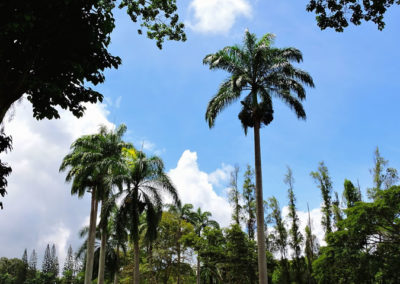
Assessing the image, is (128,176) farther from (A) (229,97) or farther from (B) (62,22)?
(B) (62,22)

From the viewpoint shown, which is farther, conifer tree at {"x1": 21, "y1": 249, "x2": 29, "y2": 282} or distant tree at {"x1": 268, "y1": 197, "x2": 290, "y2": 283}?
conifer tree at {"x1": 21, "y1": 249, "x2": 29, "y2": 282}

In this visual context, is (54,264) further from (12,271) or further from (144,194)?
(144,194)

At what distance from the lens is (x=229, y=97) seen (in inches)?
683

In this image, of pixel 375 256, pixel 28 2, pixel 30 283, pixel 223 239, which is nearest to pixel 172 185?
pixel 223 239

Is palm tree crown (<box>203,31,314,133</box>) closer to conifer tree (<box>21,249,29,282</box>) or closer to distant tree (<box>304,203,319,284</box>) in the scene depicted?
distant tree (<box>304,203,319,284</box>)

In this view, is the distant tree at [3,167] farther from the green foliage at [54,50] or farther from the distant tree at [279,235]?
the distant tree at [279,235]

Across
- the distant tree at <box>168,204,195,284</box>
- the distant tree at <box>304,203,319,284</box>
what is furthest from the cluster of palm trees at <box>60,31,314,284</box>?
the distant tree at <box>304,203,319,284</box>

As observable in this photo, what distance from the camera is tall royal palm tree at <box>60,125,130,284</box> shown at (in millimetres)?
21469

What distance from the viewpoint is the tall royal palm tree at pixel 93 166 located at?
21.5 m

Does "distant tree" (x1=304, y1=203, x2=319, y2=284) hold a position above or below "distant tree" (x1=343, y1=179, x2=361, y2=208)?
below

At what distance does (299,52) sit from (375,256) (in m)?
10.1

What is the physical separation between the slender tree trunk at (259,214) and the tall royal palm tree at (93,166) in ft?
28.6

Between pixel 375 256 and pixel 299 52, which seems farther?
pixel 299 52

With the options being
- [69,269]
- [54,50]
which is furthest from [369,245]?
[69,269]
